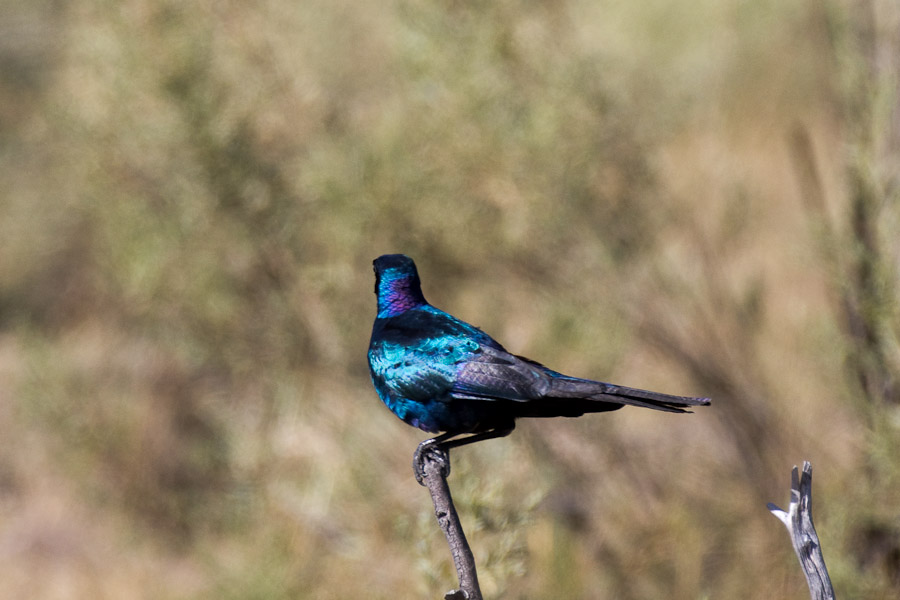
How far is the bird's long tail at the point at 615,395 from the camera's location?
1700 mm

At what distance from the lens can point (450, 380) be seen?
2.19 metres

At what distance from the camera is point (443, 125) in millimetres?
6148

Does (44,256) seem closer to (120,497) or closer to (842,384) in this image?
(120,497)

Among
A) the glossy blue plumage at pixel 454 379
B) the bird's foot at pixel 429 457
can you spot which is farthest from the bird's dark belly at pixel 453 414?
the bird's foot at pixel 429 457

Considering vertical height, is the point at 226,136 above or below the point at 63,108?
below

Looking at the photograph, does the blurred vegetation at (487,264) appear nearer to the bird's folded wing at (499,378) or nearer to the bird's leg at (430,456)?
the bird's leg at (430,456)

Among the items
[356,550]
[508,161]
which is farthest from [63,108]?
[356,550]

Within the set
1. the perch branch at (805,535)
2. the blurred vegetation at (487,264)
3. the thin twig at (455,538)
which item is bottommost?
the perch branch at (805,535)

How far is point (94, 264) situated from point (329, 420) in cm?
534

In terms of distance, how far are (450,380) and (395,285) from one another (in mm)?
388

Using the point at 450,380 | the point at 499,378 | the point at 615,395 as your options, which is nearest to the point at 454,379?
the point at 450,380

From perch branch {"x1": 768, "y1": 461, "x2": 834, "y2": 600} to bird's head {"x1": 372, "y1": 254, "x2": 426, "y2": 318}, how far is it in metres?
1.02

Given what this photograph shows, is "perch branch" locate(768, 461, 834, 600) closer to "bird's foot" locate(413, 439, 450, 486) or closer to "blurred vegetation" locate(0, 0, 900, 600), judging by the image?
"bird's foot" locate(413, 439, 450, 486)

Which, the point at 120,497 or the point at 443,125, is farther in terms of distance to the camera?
the point at 120,497
